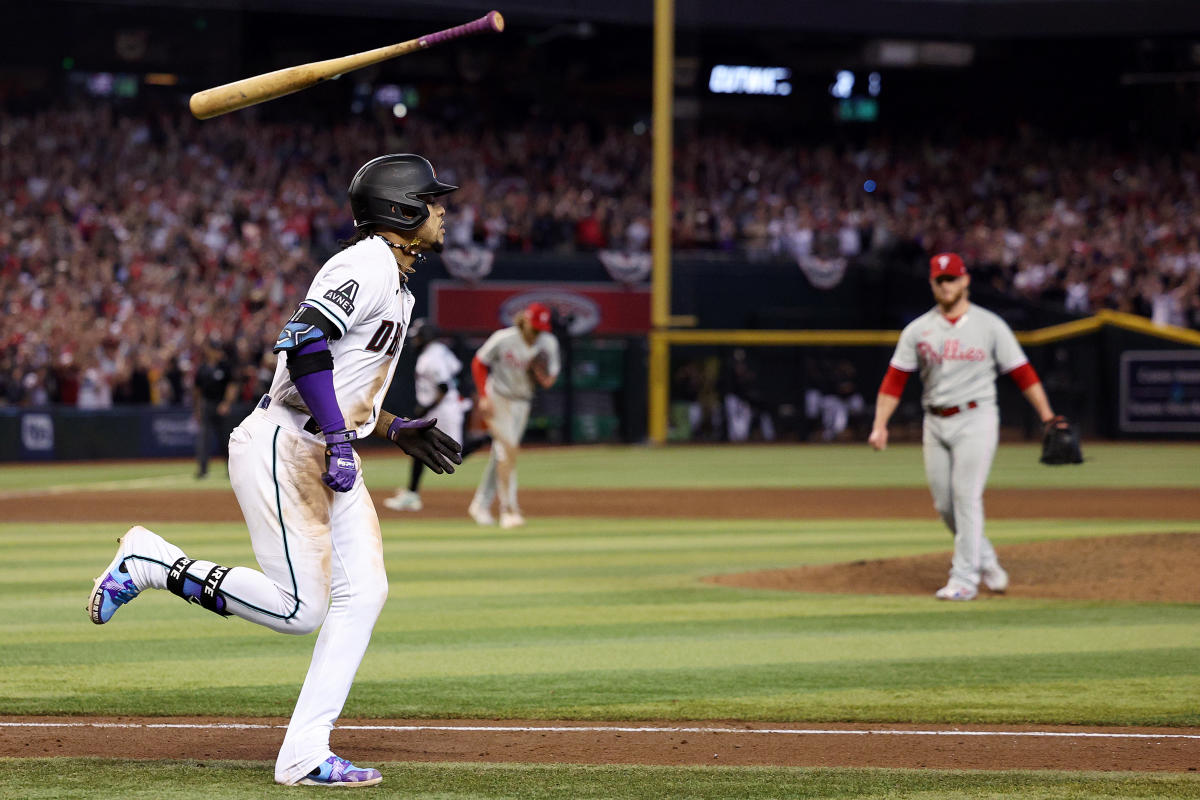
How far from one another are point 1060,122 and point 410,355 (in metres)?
20.3

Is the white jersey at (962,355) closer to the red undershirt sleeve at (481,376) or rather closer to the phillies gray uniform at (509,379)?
the phillies gray uniform at (509,379)

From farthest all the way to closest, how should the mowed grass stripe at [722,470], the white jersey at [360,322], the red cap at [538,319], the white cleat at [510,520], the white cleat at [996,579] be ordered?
the mowed grass stripe at [722,470] → the white cleat at [510,520] → the red cap at [538,319] → the white cleat at [996,579] → the white jersey at [360,322]

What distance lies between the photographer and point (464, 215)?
29.3 meters

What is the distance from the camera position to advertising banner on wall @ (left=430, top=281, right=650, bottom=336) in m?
28.2

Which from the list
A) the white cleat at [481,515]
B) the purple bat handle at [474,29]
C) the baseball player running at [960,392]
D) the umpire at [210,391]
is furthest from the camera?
the umpire at [210,391]

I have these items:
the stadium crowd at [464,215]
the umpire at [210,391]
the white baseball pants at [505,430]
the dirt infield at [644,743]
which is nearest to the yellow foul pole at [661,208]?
the stadium crowd at [464,215]

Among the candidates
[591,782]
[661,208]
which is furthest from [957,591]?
[661,208]

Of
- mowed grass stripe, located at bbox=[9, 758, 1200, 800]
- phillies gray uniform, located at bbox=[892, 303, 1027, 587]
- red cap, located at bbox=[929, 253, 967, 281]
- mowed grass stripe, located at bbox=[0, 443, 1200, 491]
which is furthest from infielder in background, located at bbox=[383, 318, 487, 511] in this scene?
mowed grass stripe, located at bbox=[9, 758, 1200, 800]

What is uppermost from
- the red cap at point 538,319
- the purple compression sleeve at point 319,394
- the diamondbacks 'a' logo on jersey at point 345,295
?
the diamondbacks 'a' logo on jersey at point 345,295

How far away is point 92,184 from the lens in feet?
89.6

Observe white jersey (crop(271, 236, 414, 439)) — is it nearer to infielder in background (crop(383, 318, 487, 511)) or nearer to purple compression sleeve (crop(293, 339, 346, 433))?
purple compression sleeve (crop(293, 339, 346, 433))

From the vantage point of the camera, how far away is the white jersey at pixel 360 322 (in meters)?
4.48

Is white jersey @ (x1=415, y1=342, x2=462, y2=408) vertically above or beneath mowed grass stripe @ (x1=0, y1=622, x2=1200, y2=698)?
above

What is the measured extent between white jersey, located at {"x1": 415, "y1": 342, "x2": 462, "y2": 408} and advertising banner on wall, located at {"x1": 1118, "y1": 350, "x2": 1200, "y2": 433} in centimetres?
1614
